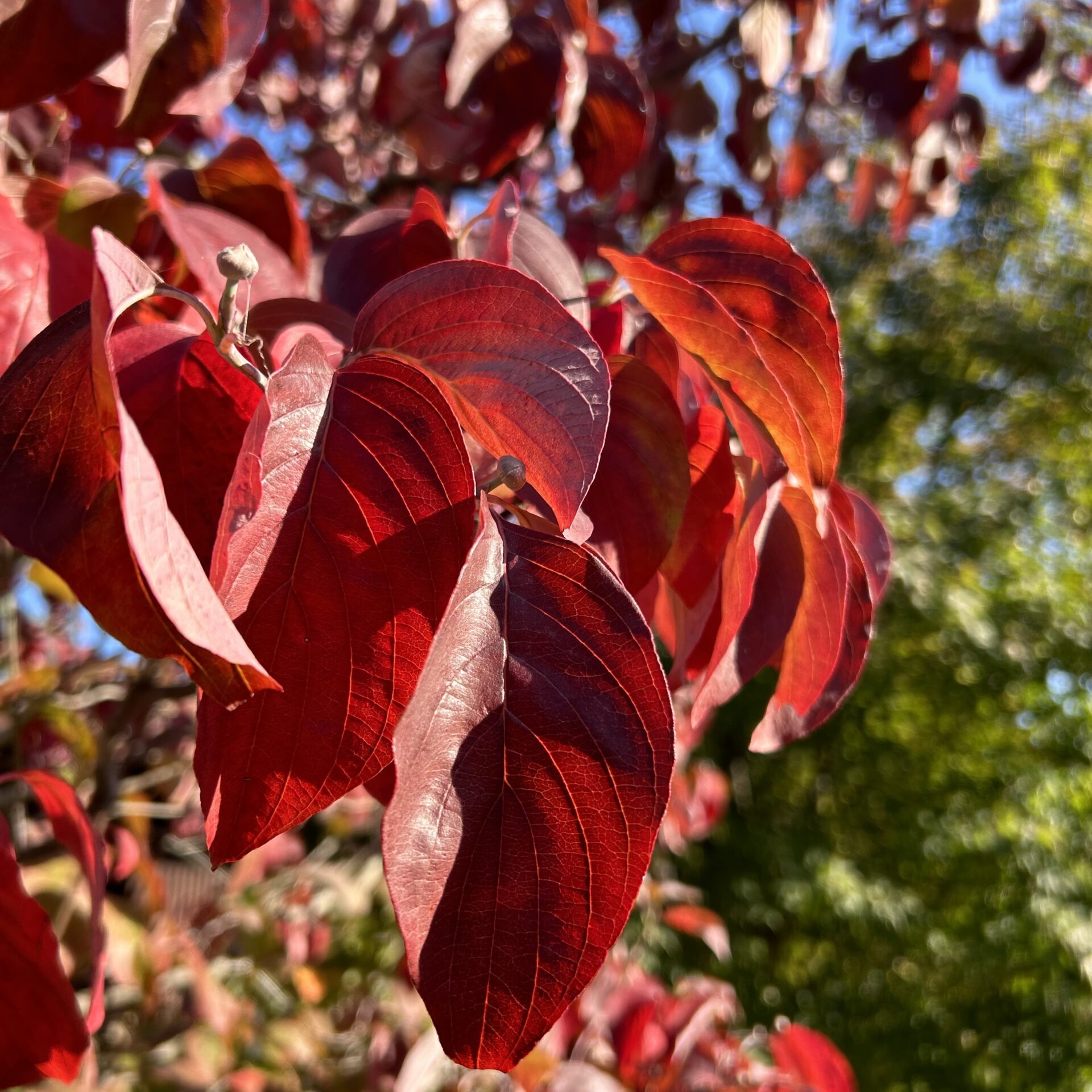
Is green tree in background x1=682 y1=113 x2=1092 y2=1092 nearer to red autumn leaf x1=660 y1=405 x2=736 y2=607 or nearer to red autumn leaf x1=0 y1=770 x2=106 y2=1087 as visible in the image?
red autumn leaf x1=660 y1=405 x2=736 y2=607

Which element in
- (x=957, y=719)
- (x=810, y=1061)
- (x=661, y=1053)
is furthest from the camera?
(x=957, y=719)

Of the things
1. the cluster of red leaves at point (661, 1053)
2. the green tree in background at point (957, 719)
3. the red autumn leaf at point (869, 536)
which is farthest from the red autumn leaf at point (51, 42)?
the green tree in background at point (957, 719)

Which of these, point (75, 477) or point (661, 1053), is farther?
point (661, 1053)

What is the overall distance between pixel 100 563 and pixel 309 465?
3.9 inches

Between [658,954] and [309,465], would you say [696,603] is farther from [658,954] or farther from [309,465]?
[658,954]

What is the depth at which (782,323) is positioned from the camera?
21.0 inches

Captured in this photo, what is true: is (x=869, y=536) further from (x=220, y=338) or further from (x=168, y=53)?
(x=168, y=53)

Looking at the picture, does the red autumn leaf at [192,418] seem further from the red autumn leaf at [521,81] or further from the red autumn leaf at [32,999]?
the red autumn leaf at [521,81]

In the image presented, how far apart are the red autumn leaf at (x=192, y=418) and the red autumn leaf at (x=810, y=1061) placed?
4.39ft

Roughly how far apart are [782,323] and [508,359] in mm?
188

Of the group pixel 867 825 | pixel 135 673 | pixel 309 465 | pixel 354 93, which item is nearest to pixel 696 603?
pixel 309 465


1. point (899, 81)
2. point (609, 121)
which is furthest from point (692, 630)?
point (899, 81)

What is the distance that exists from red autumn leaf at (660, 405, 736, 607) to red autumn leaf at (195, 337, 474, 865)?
197 mm

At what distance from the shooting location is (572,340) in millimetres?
413
